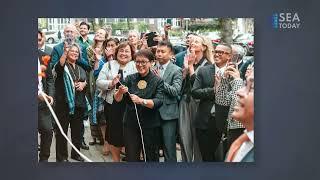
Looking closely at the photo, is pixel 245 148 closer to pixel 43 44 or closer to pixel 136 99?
pixel 136 99

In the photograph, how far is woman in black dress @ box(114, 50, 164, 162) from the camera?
401cm

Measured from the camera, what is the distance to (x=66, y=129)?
4.05 metres

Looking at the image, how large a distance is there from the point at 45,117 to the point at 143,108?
0.84m

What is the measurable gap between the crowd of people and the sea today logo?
0.39 metres

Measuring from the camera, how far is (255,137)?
13.3ft

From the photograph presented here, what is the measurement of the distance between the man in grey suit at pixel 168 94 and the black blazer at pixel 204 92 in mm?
152

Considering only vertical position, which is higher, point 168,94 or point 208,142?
point 168,94

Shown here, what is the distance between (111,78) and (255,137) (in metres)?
1.32

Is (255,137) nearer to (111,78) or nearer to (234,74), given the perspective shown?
(234,74)

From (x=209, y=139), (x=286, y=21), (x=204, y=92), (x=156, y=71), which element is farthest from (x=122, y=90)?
(x=286, y=21)

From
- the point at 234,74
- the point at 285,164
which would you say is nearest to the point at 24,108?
the point at 234,74

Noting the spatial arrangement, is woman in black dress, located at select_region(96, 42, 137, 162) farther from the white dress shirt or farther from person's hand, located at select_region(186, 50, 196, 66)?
the white dress shirt

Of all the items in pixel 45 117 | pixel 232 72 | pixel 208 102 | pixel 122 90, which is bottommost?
pixel 45 117

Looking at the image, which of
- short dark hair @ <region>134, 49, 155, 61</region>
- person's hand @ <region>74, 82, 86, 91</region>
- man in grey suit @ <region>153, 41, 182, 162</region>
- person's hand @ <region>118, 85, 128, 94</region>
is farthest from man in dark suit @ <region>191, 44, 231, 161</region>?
person's hand @ <region>74, 82, 86, 91</region>
